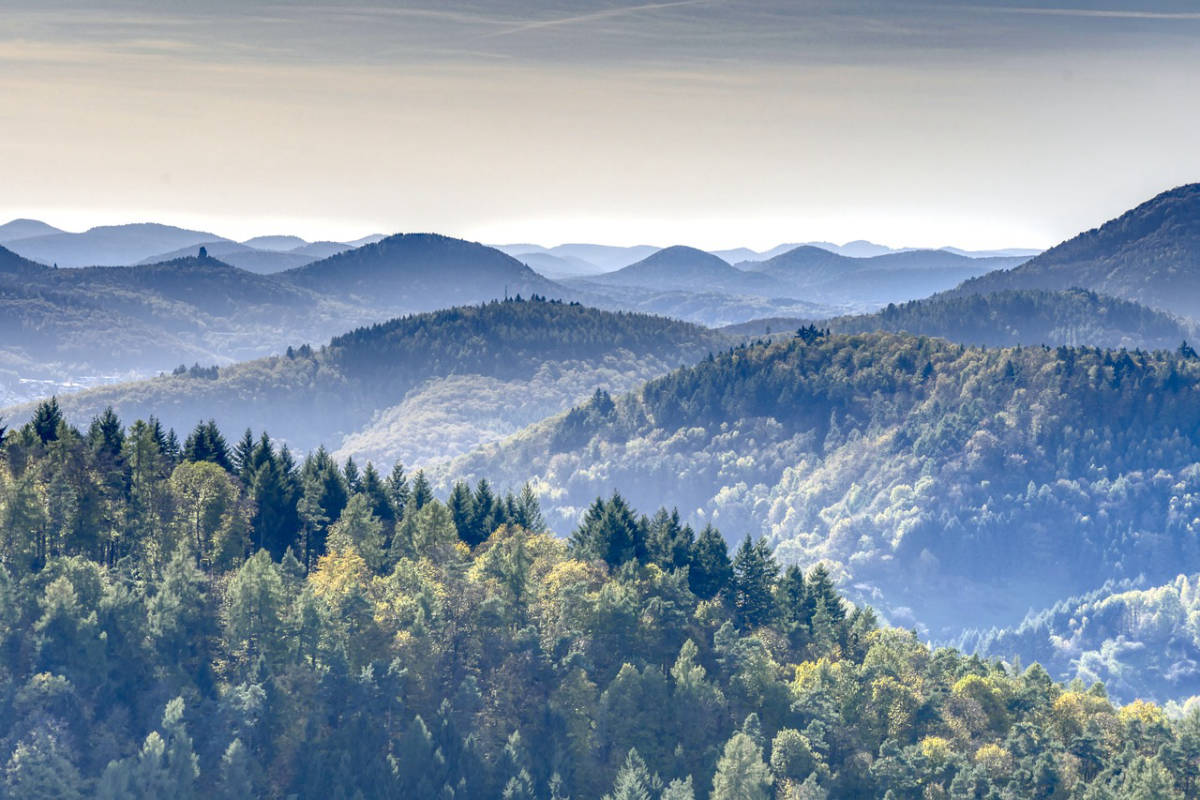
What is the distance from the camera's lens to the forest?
355 feet

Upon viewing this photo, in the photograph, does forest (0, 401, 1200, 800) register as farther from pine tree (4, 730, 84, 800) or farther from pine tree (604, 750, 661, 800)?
pine tree (604, 750, 661, 800)

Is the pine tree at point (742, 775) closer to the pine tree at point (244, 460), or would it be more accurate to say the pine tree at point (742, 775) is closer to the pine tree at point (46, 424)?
the pine tree at point (244, 460)

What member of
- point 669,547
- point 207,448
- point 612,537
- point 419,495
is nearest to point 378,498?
point 419,495

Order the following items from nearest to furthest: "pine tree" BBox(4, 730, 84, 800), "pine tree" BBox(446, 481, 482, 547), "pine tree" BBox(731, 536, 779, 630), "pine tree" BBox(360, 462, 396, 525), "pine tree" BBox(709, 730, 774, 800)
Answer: "pine tree" BBox(4, 730, 84, 800), "pine tree" BBox(709, 730, 774, 800), "pine tree" BBox(731, 536, 779, 630), "pine tree" BBox(360, 462, 396, 525), "pine tree" BBox(446, 481, 482, 547)

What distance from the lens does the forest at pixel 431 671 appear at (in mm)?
108250

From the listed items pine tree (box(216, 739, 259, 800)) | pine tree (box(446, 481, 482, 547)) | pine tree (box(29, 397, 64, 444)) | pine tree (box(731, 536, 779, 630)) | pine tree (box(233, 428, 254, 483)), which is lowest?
pine tree (box(216, 739, 259, 800))

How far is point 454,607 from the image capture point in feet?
397

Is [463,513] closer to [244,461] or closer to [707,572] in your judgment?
[244,461]

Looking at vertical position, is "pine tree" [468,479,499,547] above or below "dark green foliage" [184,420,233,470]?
below

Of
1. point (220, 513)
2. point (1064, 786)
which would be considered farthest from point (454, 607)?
point (1064, 786)

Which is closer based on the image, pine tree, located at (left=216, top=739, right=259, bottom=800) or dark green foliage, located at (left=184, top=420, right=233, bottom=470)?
pine tree, located at (left=216, top=739, right=259, bottom=800)

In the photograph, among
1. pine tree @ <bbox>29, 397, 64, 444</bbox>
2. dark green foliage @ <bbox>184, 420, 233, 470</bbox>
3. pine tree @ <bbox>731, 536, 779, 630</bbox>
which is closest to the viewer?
pine tree @ <bbox>29, 397, 64, 444</bbox>

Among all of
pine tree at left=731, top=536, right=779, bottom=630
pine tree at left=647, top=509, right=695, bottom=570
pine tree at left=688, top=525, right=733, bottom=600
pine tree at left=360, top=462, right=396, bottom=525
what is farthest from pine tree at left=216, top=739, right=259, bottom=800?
pine tree at left=731, top=536, right=779, bottom=630

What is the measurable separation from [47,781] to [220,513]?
30515mm
